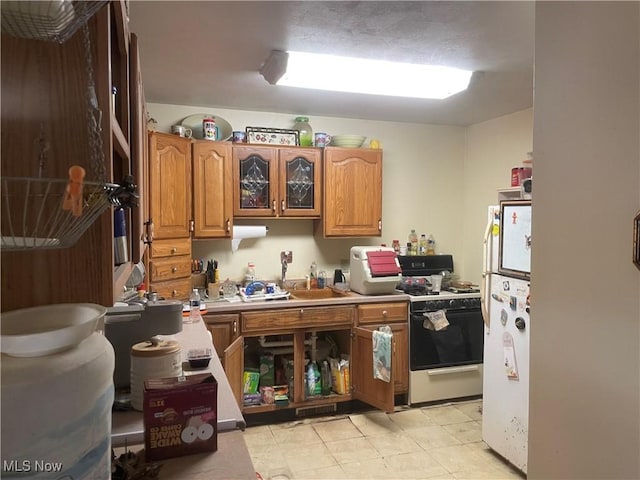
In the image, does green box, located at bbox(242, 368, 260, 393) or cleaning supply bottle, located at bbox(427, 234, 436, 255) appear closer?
green box, located at bbox(242, 368, 260, 393)

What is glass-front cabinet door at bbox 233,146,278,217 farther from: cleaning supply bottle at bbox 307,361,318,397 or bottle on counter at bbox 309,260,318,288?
cleaning supply bottle at bbox 307,361,318,397

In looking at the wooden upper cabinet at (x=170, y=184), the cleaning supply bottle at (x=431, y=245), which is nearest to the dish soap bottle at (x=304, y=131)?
the wooden upper cabinet at (x=170, y=184)

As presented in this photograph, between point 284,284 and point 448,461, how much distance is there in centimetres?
184

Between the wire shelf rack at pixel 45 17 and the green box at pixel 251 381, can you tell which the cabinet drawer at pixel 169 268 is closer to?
the green box at pixel 251 381

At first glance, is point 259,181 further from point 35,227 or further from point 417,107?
point 35,227

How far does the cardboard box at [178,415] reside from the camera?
1.10m

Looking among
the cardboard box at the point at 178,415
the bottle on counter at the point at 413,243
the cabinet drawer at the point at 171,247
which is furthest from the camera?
the bottle on counter at the point at 413,243

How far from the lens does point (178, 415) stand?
1127 millimetres

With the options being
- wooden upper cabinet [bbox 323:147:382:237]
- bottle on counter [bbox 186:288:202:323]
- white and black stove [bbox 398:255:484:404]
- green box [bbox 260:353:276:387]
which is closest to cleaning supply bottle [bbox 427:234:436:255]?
white and black stove [bbox 398:255:484:404]

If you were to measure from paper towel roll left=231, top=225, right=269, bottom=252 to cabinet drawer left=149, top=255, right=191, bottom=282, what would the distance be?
461mm

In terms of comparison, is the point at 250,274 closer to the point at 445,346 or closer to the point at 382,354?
the point at 382,354

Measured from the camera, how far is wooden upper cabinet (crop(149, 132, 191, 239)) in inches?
113

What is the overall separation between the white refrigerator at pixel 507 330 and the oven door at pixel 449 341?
0.67 m

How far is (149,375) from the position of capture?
1369mm
